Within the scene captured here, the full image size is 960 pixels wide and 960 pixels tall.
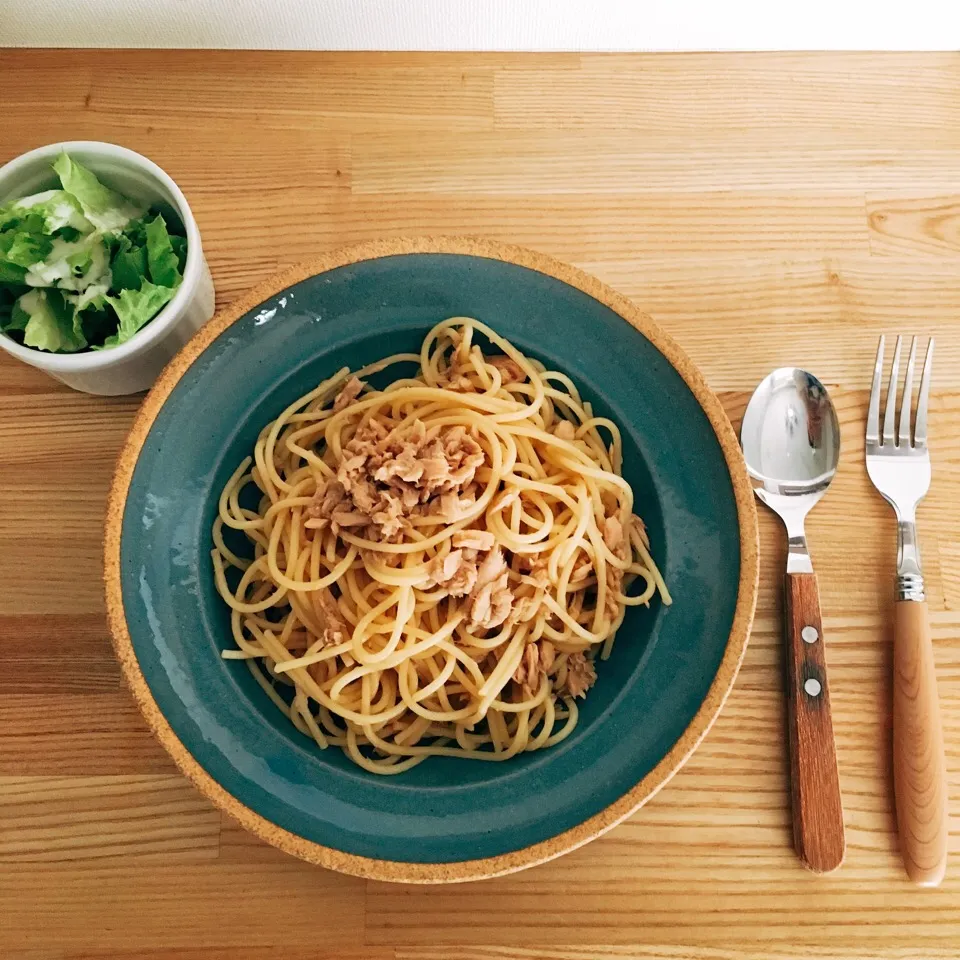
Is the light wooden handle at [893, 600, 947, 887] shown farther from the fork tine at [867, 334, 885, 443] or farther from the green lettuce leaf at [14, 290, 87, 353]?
the green lettuce leaf at [14, 290, 87, 353]

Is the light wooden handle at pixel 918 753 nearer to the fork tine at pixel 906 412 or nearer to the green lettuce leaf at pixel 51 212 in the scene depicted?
the fork tine at pixel 906 412

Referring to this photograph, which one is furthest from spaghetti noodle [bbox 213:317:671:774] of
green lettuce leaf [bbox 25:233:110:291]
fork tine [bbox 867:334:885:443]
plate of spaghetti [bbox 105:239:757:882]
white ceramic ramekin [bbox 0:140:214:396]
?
fork tine [bbox 867:334:885:443]

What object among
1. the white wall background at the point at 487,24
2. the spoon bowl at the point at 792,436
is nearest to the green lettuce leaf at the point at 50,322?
the white wall background at the point at 487,24

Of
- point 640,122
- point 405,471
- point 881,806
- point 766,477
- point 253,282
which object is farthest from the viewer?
point 640,122

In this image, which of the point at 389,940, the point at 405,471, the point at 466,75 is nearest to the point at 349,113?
the point at 466,75

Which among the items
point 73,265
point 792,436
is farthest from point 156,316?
point 792,436

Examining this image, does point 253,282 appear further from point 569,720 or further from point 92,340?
point 569,720
